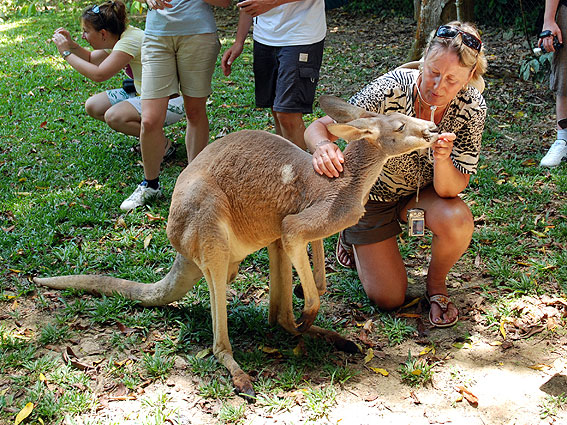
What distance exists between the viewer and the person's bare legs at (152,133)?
4.21m

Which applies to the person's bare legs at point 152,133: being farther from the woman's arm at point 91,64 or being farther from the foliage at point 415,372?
the foliage at point 415,372

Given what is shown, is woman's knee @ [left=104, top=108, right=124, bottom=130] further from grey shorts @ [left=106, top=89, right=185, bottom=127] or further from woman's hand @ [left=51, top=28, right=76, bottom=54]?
woman's hand @ [left=51, top=28, right=76, bottom=54]

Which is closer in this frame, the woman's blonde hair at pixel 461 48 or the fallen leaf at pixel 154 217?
the woman's blonde hair at pixel 461 48

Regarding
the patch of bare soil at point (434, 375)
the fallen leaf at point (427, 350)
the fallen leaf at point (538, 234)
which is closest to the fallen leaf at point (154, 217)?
the patch of bare soil at point (434, 375)

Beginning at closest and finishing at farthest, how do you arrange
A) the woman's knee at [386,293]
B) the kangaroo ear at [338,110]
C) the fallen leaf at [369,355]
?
the kangaroo ear at [338,110], the fallen leaf at [369,355], the woman's knee at [386,293]

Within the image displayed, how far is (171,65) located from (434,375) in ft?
9.56

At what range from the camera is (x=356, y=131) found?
7.81 ft

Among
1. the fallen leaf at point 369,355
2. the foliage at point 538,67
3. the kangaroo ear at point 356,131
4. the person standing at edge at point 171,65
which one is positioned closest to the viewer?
the kangaroo ear at point 356,131

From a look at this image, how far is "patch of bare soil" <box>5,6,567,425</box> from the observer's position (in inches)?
97.3

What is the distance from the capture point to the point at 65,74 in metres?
7.93

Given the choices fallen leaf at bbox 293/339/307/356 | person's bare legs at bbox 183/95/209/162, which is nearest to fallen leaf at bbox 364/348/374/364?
fallen leaf at bbox 293/339/307/356

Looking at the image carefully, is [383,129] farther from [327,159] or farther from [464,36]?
[464,36]

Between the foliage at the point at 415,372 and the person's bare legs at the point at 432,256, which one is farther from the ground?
the person's bare legs at the point at 432,256

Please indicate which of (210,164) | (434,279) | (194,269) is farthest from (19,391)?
(434,279)
